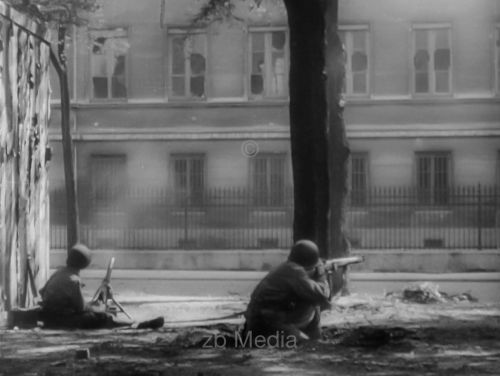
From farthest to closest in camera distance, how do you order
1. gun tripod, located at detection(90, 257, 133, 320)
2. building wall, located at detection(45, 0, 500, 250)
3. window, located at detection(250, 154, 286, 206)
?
building wall, located at detection(45, 0, 500, 250) → window, located at detection(250, 154, 286, 206) → gun tripod, located at detection(90, 257, 133, 320)

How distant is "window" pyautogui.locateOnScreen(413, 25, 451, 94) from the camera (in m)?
32.3

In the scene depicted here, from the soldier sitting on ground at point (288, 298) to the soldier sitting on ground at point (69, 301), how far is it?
2.59 m

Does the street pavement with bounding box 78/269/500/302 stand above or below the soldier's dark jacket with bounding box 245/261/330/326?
below

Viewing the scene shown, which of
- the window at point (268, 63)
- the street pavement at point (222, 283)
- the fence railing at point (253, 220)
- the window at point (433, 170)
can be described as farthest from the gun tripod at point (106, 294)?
the window at point (268, 63)

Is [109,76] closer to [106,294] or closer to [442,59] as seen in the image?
[442,59]

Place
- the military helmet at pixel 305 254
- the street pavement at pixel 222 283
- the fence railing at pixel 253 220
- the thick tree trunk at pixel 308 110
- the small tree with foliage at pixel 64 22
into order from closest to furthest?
the military helmet at pixel 305 254 < the thick tree trunk at pixel 308 110 < the street pavement at pixel 222 283 < the small tree with foliage at pixel 64 22 < the fence railing at pixel 253 220

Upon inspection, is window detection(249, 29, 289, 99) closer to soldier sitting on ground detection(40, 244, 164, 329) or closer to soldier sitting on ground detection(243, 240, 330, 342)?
soldier sitting on ground detection(40, 244, 164, 329)

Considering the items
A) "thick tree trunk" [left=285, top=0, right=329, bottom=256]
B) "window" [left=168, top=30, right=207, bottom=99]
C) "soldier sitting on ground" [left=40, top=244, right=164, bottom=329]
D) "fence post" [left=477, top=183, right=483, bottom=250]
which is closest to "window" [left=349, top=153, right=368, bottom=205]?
"fence post" [left=477, top=183, right=483, bottom=250]

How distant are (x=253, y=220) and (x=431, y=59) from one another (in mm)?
7466

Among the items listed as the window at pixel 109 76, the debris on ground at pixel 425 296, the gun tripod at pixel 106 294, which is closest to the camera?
the gun tripod at pixel 106 294

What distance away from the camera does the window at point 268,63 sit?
32.9 metres

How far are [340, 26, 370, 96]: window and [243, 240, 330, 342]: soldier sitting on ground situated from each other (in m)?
21.5

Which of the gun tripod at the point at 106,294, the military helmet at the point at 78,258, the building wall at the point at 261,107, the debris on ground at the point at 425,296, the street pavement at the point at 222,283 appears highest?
the building wall at the point at 261,107

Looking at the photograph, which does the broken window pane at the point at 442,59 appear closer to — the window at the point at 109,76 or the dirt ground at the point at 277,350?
the window at the point at 109,76
